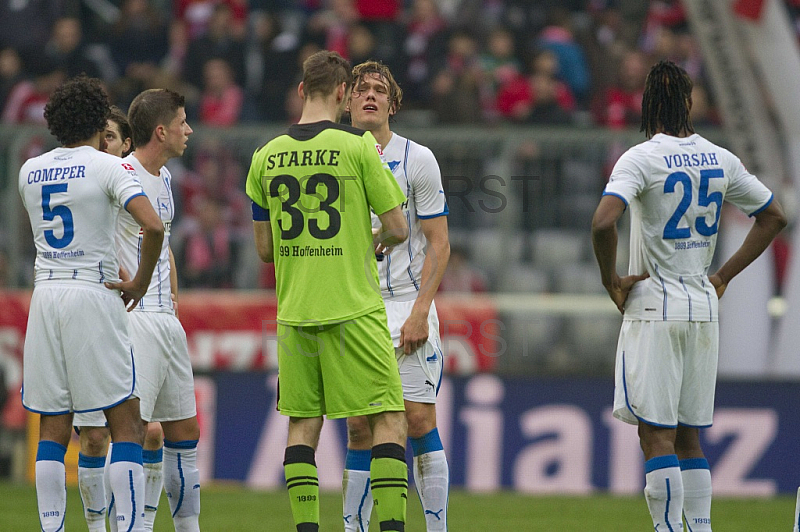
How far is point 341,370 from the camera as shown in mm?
5688

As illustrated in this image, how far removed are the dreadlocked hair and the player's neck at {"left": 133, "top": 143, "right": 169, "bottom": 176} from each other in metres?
2.66

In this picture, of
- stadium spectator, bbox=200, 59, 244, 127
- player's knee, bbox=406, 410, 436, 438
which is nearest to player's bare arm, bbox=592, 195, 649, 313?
player's knee, bbox=406, 410, 436, 438

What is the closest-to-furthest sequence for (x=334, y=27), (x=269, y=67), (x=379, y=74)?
(x=379, y=74), (x=269, y=67), (x=334, y=27)

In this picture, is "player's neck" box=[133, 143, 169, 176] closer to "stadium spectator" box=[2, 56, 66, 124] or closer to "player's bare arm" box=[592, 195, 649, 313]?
"player's bare arm" box=[592, 195, 649, 313]

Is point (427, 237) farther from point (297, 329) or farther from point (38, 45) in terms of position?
point (38, 45)

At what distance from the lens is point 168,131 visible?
647 cm

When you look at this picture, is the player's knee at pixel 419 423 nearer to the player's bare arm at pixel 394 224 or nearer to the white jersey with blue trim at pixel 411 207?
the white jersey with blue trim at pixel 411 207

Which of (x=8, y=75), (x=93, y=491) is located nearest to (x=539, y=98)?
Answer: (x=8, y=75)

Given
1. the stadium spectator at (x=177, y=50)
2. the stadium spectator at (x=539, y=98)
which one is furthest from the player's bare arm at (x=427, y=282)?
the stadium spectator at (x=177, y=50)

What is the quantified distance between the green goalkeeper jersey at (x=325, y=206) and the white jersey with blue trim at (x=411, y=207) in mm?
867

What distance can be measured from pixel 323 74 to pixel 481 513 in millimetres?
5019

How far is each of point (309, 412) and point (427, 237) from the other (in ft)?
4.48

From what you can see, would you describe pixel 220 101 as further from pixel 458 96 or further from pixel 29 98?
pixel 458 96

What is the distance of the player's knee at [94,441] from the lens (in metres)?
6.27
